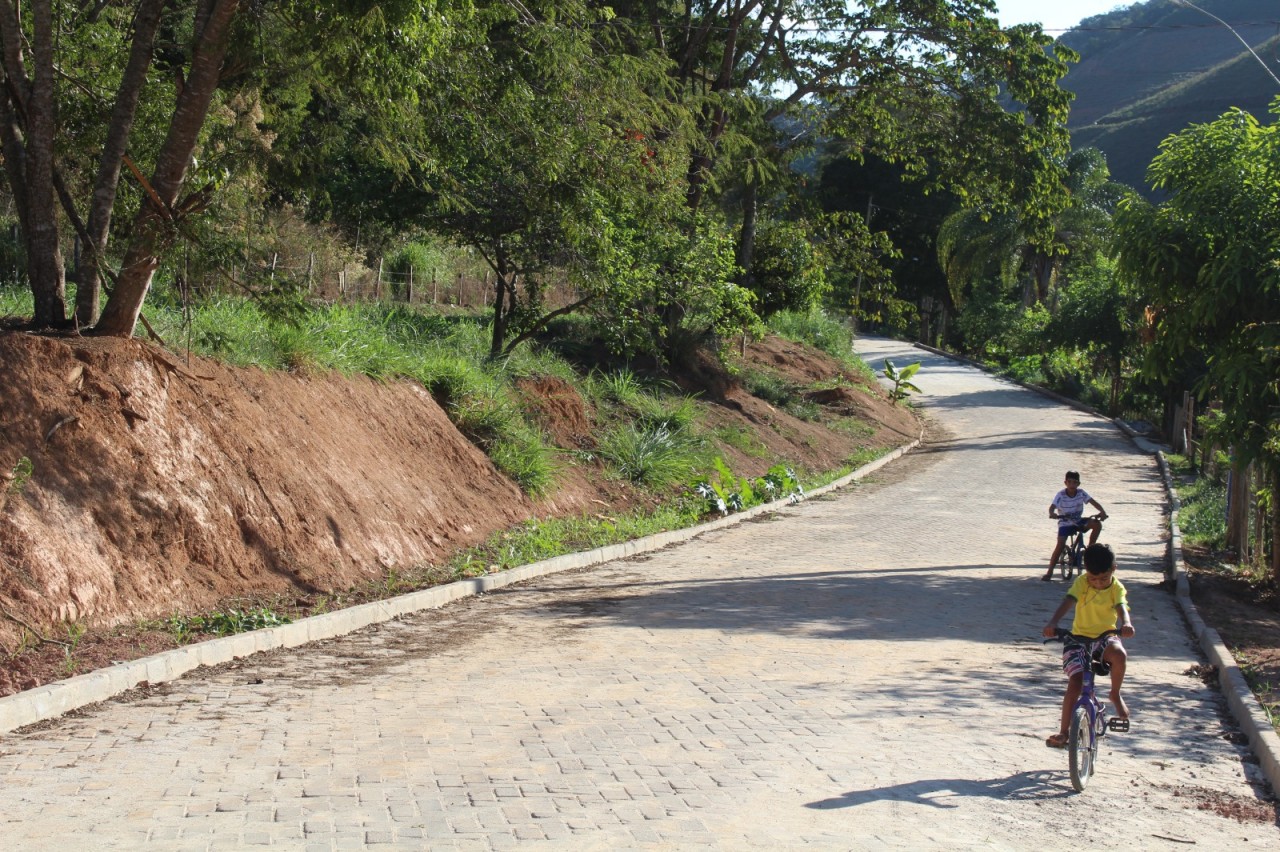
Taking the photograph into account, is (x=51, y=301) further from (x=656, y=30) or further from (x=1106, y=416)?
(x=1106, y=416)

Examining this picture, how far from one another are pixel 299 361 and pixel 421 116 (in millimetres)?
3081

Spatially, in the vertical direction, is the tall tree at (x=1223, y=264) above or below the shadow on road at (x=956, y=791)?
above

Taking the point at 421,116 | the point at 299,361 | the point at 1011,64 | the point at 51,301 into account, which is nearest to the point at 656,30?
the point at 1011,64

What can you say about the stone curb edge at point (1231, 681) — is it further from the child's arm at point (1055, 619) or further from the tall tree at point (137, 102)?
the tall tree at point (137, 102)

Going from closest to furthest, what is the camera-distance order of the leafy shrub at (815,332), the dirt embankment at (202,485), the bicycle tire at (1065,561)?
1. the dirt embankment at (202,485)
2. the bicycle tire at (1065,561)
3. the leafy shrub at (815,332)

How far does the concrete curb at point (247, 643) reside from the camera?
728cm

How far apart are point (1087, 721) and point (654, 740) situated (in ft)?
7.63

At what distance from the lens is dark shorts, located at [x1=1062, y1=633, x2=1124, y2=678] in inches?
274

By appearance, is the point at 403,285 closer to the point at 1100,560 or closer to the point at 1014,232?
the point at 1100,560

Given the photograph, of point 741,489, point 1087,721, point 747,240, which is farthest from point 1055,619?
point 747,240

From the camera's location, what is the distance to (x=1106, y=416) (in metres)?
40.0

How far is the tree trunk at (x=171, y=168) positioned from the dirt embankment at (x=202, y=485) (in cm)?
45

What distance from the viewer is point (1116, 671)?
7172 millimetres

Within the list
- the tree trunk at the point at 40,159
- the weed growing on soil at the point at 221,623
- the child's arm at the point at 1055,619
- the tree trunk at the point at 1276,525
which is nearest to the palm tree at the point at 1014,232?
the tree trunk at the point at 1276,525
